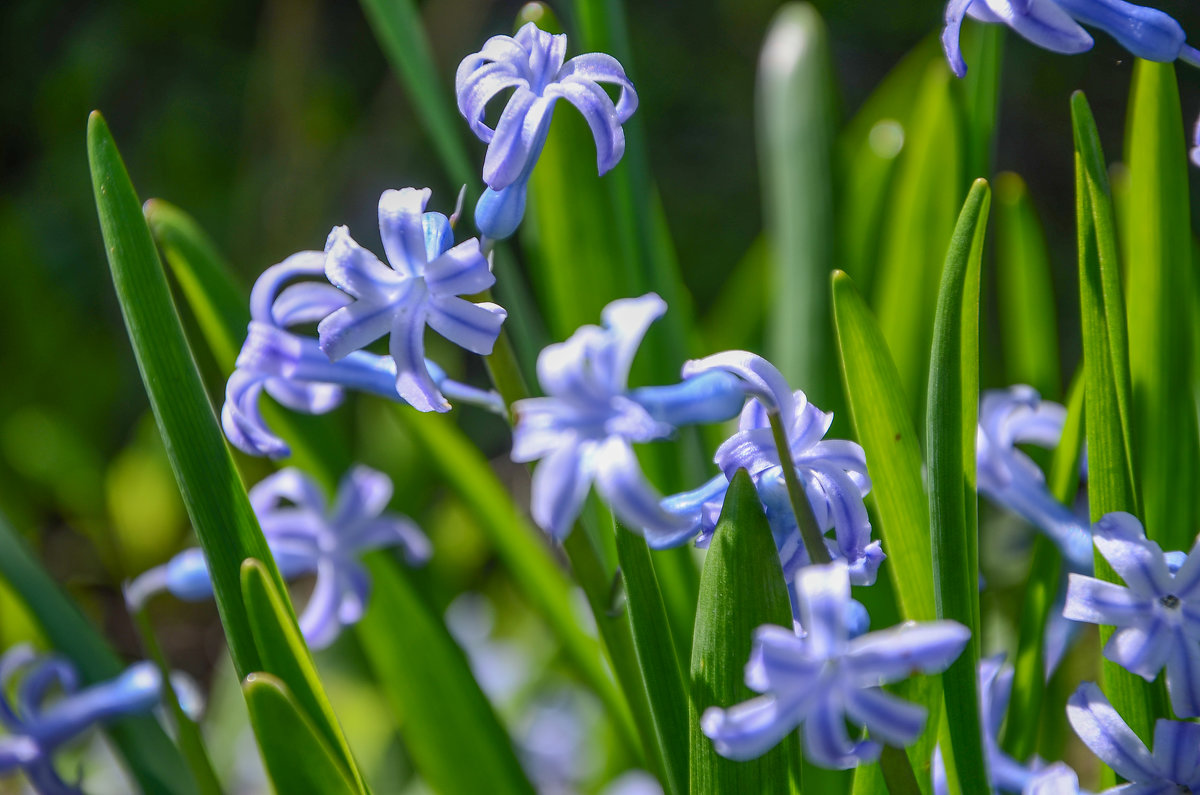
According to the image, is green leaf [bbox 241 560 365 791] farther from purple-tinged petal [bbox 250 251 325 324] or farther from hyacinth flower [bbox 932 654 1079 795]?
hyacinth flower [bbox 932 654 1079 795]

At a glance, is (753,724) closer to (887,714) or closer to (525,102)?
(887,714)

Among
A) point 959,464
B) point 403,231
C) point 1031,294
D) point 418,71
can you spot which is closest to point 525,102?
point 403,231

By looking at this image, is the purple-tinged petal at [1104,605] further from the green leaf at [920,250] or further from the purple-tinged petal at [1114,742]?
the green leaf at [920,250]

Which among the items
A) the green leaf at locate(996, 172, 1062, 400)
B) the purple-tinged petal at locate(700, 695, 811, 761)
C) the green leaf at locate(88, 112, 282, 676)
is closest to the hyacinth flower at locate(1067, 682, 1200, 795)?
the purple-tinged petal at locate(700, 695, 811, 761)

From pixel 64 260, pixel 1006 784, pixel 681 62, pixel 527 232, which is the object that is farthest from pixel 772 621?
pixel 64 260

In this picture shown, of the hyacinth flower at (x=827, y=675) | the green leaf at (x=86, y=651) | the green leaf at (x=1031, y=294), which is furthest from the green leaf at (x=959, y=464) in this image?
the green leaf at (x=86, y=651)

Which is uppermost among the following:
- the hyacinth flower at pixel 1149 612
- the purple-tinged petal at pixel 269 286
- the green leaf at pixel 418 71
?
the green leaf at pixel 418 71
